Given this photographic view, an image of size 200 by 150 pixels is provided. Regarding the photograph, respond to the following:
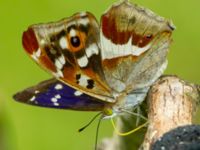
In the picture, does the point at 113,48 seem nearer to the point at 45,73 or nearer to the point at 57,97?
the point at 57,97

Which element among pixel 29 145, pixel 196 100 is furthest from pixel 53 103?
pixel 29 145

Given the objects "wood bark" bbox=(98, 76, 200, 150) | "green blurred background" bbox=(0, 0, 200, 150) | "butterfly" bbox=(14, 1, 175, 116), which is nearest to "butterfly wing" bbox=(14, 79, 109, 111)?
"butterfly" bbox=(14, 1, 175, 116)

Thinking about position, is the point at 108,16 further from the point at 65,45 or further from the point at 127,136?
the point at 127,136

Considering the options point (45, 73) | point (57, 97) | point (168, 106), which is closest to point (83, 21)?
point (57, 97)

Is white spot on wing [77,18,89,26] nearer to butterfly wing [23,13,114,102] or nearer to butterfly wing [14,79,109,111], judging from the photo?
butterfly wing [23,13,114,102]

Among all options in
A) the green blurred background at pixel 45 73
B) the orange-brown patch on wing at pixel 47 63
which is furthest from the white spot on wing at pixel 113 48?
the green blurred background at pixel 45 73
